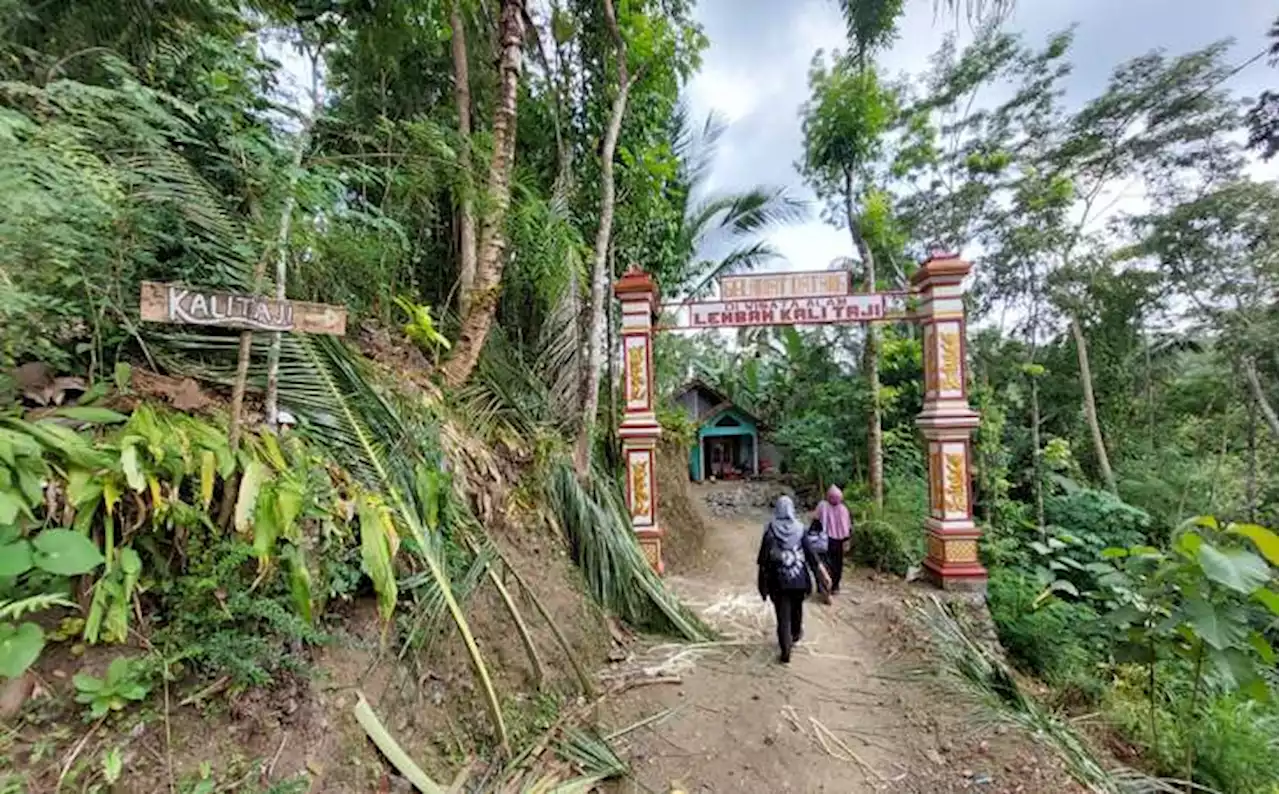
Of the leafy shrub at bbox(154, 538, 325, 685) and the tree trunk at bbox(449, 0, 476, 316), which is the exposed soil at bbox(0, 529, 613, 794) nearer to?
the leafy shrub at bbox(154, 538, 325, 685)

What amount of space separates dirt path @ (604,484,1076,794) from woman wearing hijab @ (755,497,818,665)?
0.30 metres

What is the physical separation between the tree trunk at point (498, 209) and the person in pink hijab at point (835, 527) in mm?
3628

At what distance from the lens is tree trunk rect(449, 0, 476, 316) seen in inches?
153

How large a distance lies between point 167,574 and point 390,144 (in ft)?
9.18

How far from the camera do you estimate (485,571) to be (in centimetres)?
283

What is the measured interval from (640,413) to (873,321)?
8.14ft

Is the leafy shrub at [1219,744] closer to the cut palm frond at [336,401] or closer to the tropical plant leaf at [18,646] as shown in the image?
the cut palm frond at [336,401]

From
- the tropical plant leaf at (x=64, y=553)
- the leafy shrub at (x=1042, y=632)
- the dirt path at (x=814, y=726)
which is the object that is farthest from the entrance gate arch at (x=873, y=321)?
the tropical plant leaf at (x=64, y=553)

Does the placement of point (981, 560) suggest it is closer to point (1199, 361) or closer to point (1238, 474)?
point (1238, 474)

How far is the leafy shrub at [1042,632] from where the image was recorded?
177 inches

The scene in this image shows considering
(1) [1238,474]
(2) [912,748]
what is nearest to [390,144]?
(2) [912,748]

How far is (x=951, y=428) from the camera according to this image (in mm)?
5020

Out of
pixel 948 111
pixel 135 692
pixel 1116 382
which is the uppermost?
pixel 948 111

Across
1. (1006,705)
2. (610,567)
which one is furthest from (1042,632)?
(610,567)
